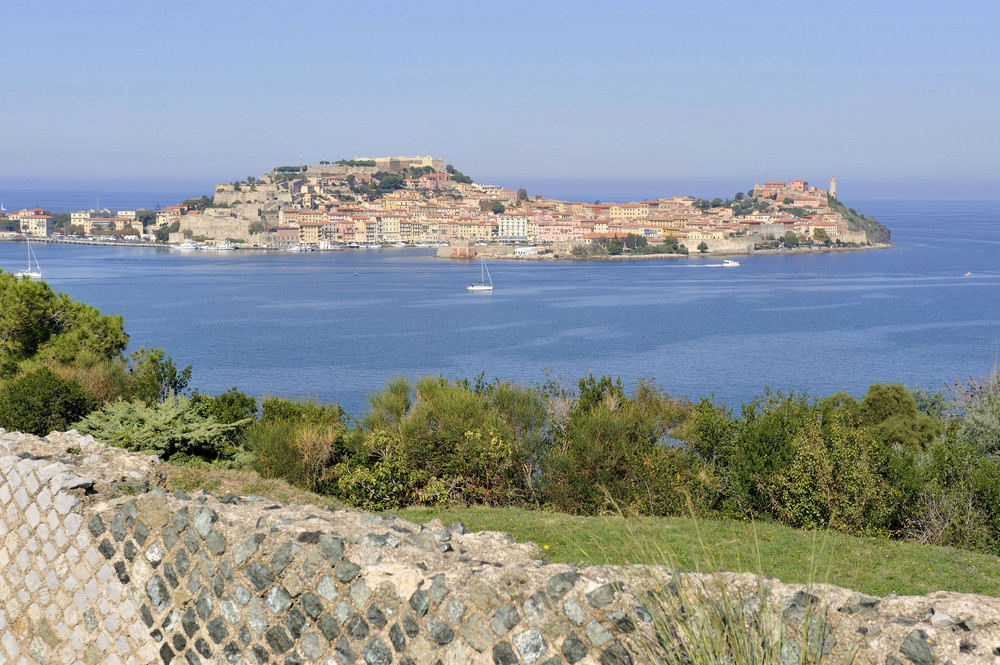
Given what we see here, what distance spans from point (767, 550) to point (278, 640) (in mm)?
3041

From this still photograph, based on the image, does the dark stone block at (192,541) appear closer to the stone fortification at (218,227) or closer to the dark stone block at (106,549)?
the dark stone block at (106,549)

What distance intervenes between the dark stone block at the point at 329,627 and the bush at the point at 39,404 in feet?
18.1

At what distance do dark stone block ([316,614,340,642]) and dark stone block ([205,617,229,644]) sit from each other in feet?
1.64

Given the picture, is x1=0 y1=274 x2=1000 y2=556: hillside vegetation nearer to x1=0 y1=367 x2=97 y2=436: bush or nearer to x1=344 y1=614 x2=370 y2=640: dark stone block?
x1=0 y1=367 x2=97 y2=436: bush

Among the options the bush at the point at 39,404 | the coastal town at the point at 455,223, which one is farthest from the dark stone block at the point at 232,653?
the coastal town at the point at 455,223

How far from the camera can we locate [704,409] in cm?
832

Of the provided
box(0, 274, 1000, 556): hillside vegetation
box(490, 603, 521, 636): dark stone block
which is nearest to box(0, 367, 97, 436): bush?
box(0, 274, 1000, 556): hillside vegetation

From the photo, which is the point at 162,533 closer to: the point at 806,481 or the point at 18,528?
the point at 18,528

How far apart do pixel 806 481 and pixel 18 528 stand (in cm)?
536

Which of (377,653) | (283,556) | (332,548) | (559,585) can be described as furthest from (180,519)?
(559,585)

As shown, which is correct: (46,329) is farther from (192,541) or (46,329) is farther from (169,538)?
(192,541)

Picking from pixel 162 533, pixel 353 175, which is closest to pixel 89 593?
pixel 162 533

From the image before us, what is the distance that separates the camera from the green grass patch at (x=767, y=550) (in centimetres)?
467

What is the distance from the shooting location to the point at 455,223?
103m
